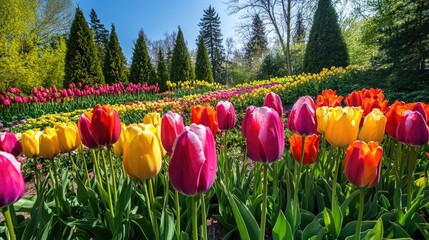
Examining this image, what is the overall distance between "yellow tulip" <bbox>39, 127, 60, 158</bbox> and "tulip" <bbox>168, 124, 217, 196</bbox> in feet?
3.36

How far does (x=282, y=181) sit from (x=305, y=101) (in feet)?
2.31

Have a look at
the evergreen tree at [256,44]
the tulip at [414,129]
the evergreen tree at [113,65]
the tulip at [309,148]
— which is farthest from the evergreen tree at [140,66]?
the tulip at [414,129]

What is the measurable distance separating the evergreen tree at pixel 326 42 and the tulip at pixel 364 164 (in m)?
14.5

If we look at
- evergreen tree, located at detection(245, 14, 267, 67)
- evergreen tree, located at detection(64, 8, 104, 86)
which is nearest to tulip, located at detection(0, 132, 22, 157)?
evergreen tree, located at detection(64, 8, 104, 86)

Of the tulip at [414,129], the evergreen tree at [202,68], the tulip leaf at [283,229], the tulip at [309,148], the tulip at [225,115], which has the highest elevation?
the evergreen tree at [202,68]

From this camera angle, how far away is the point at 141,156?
3.36ft

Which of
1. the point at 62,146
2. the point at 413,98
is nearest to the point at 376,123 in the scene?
the point at 62,146

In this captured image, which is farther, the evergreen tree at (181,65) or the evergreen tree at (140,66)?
the evergreen tree at (140,66)

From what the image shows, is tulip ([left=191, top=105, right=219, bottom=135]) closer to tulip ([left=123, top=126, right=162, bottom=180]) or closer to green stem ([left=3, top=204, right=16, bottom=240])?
tulip ([left=123, top=126, right=162, bottom=180])

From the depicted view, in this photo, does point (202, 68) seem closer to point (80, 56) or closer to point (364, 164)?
point (80, 56)

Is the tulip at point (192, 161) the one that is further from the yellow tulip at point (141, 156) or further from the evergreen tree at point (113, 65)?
the evergreen tree at point (113, 65)

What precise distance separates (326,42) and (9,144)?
1522cm

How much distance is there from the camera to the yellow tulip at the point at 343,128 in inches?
54.1

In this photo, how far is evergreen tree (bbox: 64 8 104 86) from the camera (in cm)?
1405
